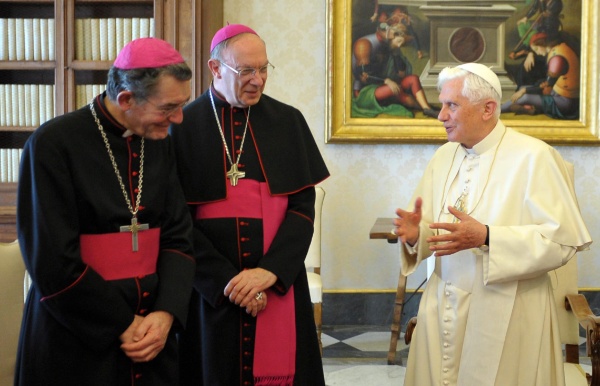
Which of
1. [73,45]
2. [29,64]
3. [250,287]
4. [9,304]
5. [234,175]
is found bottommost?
[9,304]

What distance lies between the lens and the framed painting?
19.2 feet

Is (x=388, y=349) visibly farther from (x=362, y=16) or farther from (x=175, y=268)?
(x=175, y=268)

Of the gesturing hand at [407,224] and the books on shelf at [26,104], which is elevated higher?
the books on shelf at [26,104]

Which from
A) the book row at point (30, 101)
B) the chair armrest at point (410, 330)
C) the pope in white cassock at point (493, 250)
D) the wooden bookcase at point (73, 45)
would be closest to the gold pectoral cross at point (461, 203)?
the pope in white cassock at point (493, 250)

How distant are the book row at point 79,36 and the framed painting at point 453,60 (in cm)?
153

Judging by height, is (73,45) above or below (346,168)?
above

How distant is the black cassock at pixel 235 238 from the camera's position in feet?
9.67

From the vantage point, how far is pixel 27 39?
5199mm

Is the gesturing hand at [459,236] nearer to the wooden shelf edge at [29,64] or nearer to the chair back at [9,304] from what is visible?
the chair back at [9,304]

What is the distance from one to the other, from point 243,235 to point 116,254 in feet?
2.28

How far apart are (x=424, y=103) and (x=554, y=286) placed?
2.57 meters

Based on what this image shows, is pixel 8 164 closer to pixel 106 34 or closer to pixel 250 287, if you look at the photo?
pixel 106 34

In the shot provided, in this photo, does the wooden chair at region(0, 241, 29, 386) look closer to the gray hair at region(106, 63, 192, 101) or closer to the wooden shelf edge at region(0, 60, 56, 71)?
the gray hair at region(106, 63, 192, 101)

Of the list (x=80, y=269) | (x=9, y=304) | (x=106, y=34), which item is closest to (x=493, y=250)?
(x=80, y=269)
